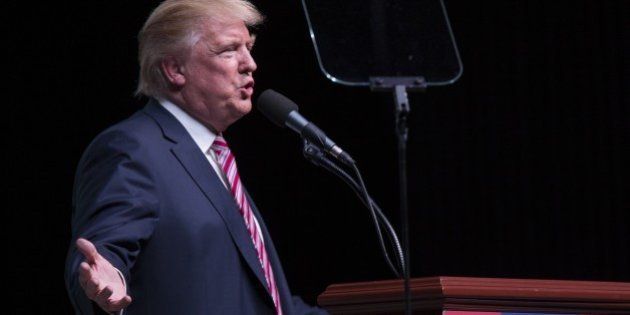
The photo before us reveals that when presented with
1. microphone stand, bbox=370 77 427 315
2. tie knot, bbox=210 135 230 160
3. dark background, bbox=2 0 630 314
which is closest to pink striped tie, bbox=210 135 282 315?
tie knot, bbox=210 135 230 160

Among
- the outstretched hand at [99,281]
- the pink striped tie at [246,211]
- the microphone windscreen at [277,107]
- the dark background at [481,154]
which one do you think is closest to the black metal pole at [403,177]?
the microphone windscreen at [277,107]

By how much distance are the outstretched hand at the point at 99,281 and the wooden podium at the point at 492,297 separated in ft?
1.83

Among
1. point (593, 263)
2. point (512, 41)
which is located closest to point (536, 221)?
point (593, 263)

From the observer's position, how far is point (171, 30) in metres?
2.50

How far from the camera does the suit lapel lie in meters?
2.23

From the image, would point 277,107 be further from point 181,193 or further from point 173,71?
point 173,71

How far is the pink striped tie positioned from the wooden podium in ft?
0.65

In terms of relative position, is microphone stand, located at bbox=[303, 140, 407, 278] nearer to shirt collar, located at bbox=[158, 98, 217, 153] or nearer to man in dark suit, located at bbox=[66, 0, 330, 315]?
man in dark suit, located at bbox=[66, 0, 330, 315]

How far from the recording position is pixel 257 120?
3875 mm

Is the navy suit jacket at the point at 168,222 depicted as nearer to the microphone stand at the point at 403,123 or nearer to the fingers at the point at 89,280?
the fingers at the point at 89,280

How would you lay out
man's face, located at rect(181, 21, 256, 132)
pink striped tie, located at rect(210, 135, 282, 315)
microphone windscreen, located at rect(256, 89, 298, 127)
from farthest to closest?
man's face, located at rect(181, 21, 256, 132)
pink striped tie, located at rect(210, 135, 282, 315)
microphone windscreen, located at rect(256, 89, 298, 127)

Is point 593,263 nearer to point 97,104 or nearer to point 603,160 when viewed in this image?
point 603,160

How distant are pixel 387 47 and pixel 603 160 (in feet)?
6.43

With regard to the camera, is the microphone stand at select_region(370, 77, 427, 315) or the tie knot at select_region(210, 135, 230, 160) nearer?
the microphone stand at select_region(370, 77, 427, 315)
